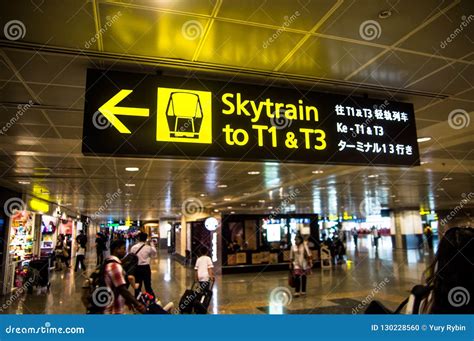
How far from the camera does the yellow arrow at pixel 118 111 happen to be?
8.70 ft

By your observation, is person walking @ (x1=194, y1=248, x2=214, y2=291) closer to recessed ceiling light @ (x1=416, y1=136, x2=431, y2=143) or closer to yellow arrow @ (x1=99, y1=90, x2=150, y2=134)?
recessed ceiling light @ (x1=416, y1=136, x2=431, y2=143)

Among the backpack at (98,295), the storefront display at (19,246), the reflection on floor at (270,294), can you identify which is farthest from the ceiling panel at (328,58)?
the storefront display at (19,246)

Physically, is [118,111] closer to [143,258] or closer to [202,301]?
[202,301]

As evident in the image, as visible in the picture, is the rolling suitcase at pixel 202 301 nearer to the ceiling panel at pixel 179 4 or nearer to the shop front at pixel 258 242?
the ceiling panel at pixel 179 4

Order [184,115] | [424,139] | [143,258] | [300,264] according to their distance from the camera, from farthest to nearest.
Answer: [300,264], [143,258], [424,139], [184,115]

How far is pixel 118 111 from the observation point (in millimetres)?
2684

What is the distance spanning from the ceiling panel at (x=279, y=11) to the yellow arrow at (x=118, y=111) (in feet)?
2.96

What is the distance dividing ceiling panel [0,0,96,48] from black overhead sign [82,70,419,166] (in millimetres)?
311

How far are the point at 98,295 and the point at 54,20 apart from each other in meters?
2.95

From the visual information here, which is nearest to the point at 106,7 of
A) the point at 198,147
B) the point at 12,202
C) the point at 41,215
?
the point at 198,147

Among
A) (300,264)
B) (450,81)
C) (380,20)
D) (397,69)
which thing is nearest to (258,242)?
(300,264)

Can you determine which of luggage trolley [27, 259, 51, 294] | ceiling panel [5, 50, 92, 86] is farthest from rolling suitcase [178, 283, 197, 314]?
luggage trolley [27, 259, 51, 294]

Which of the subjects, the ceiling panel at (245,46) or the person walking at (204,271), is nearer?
the ceiling panel at (245,46)

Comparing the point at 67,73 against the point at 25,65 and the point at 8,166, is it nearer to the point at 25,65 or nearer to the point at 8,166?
the point at 25,65
